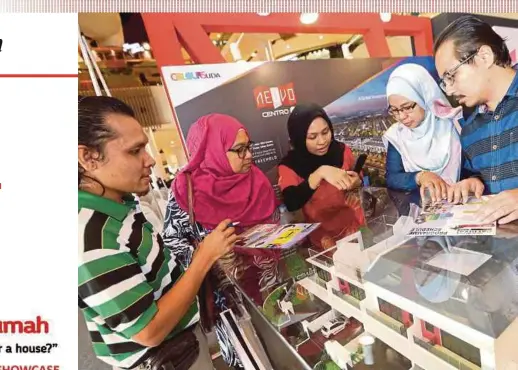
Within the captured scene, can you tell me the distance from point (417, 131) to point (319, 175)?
1.30 feet

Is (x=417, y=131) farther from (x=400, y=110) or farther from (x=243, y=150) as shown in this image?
(x=243, y=150)

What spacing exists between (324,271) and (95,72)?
0.83 meters

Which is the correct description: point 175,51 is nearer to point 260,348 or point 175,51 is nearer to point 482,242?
point 260,348

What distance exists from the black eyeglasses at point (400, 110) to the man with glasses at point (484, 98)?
0.41 ft

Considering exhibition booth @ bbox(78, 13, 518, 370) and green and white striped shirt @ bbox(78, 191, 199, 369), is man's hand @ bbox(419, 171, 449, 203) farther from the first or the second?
green and white striped shirt @ bbox(78, 191, 199, 369)

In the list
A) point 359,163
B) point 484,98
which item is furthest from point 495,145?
point 359,163

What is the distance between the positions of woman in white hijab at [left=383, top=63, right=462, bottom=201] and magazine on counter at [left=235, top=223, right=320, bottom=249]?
383mm

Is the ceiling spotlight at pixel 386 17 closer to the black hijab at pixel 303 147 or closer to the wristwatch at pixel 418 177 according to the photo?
the black hijab at pixel 303 147

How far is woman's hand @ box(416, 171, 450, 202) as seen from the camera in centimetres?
122

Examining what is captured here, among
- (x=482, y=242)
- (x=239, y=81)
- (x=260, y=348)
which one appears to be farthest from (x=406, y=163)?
(x=260, y=348)

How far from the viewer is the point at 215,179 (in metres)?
1.06

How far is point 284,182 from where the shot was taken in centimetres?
117

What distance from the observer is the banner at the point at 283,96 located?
1068 mm

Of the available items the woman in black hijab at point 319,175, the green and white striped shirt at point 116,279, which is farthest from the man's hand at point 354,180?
the green and white striped shirt at point 116,279
